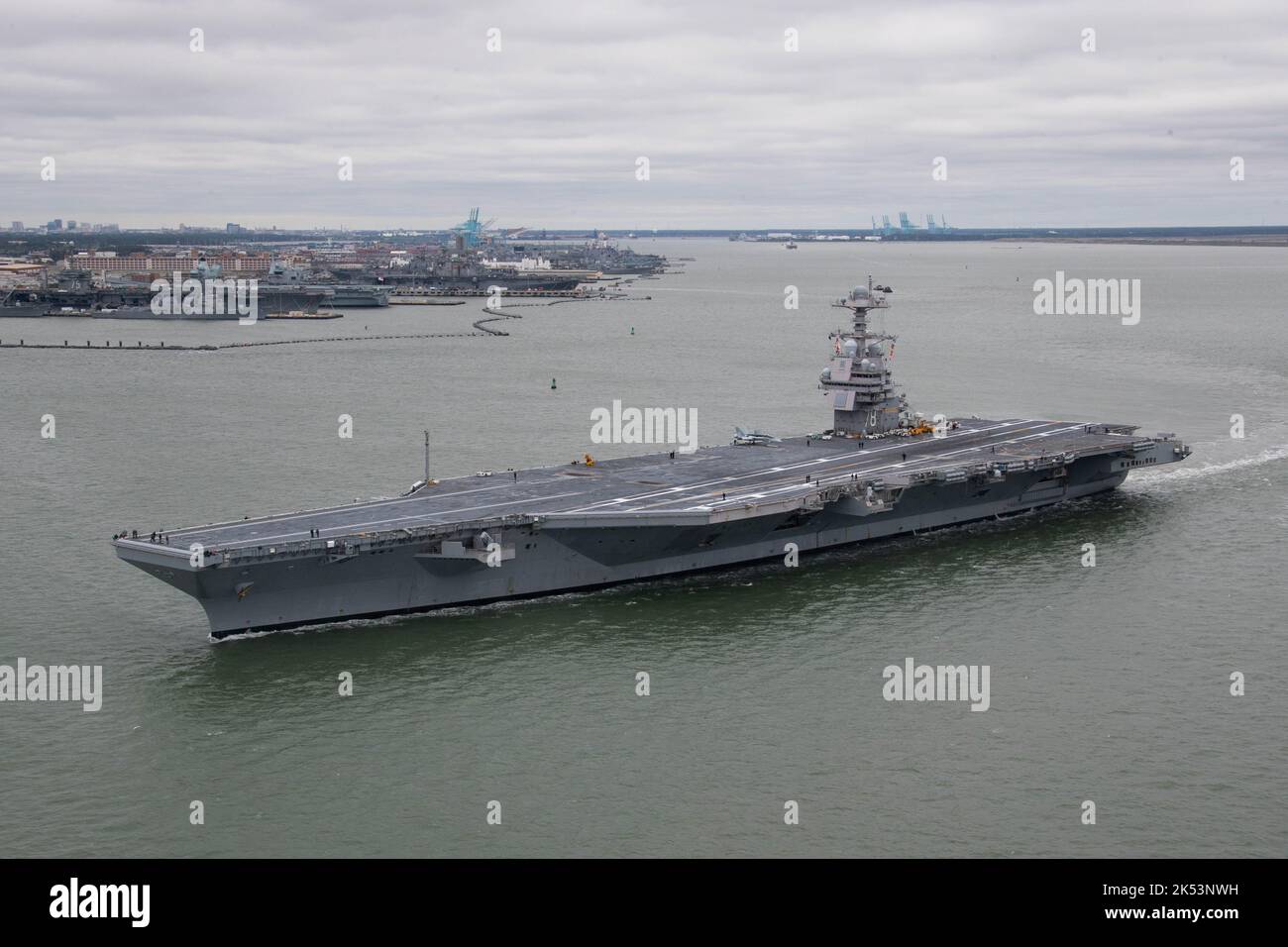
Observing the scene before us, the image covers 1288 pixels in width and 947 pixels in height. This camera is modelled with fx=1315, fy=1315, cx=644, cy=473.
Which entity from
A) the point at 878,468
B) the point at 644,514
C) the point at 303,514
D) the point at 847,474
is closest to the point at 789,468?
the point at 847,474

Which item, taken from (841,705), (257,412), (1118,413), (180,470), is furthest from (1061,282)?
(841,705)

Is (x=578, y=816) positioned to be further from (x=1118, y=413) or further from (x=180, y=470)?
(x=1118, y=413)

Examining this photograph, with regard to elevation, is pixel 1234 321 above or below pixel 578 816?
above

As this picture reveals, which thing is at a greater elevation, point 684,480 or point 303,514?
point 684,480

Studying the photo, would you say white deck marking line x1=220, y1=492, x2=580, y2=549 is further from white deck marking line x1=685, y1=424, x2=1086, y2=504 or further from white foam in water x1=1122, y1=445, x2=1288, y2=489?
white foam in water x1=1122, y1=445, x2=1288, y2=489

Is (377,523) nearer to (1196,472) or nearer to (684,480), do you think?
(684,480)

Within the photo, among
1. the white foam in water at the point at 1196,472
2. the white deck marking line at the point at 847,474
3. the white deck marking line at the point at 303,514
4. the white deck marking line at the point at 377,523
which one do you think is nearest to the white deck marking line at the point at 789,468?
the white deck marking line at the point at 847,474

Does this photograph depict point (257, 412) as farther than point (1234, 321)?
No

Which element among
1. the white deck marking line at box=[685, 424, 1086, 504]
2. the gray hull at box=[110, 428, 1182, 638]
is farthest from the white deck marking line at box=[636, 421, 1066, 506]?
the gray hull at box=[110, 428, 1182, 638]
